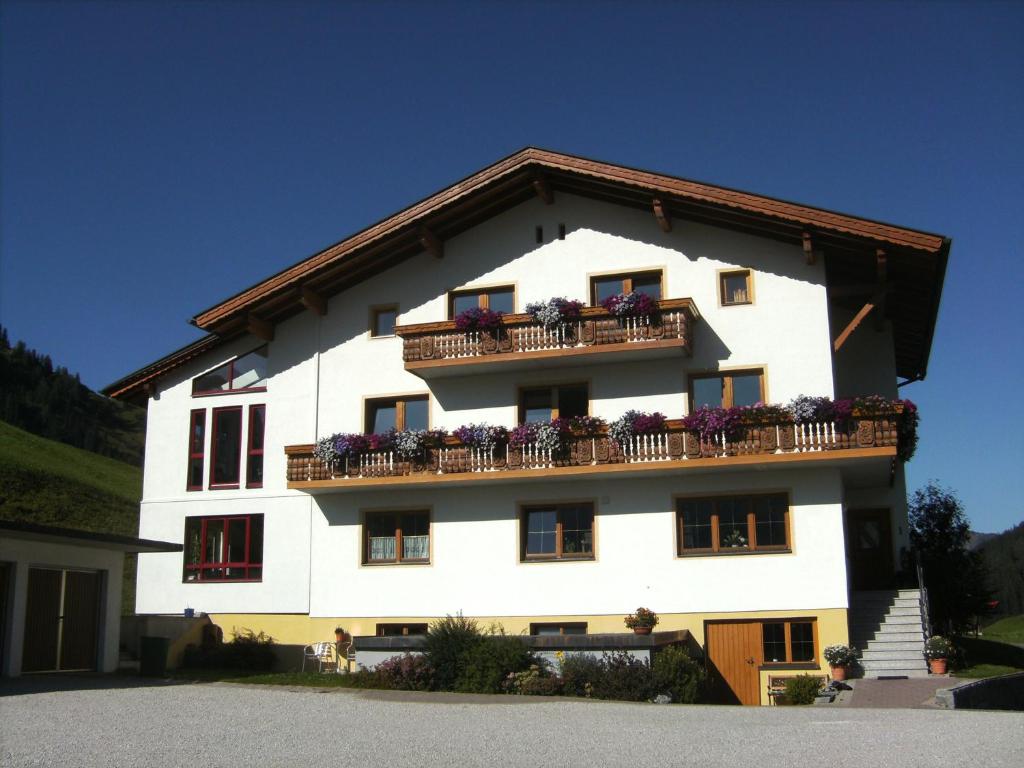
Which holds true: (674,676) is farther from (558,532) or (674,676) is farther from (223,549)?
(223,549)

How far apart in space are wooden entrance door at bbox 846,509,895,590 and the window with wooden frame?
393 cm

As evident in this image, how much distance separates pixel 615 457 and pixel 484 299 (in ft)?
19.6

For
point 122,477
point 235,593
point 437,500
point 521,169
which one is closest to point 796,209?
point 521,169

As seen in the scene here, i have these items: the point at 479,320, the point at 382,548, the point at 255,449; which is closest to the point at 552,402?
the point at 479,320

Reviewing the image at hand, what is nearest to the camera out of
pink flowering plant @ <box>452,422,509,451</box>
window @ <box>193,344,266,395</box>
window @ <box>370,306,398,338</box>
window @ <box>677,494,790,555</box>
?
window @ <box>677,494,790,555</box>

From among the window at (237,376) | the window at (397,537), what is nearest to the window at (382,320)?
the window at (237,376)

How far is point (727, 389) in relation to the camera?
89.4ft

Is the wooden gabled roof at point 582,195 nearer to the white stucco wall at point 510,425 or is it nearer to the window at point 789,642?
the white stucco wall at point 510,425

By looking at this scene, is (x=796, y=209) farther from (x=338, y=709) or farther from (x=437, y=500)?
(x=338, y=709)

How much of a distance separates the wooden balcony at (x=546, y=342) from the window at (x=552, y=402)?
80cm

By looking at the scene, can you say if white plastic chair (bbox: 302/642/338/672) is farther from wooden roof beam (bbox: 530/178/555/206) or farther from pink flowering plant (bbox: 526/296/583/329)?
wooden roof beam (bbox: 530/178/555/206)

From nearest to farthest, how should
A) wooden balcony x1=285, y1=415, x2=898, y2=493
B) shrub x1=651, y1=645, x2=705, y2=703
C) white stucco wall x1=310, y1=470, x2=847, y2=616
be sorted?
shrub x1=651, y1=645, x2=705, y2=703 < wooden balcony x1=285, y1=415, x2=898, y2=493 < white stucco wall x1=310, y1=470, x2=847, y2=616

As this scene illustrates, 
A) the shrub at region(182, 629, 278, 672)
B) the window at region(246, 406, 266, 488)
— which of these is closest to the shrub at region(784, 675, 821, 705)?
the shrub at region(182, 629, 278, 672)

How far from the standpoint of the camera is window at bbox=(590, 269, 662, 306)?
93.2ft
